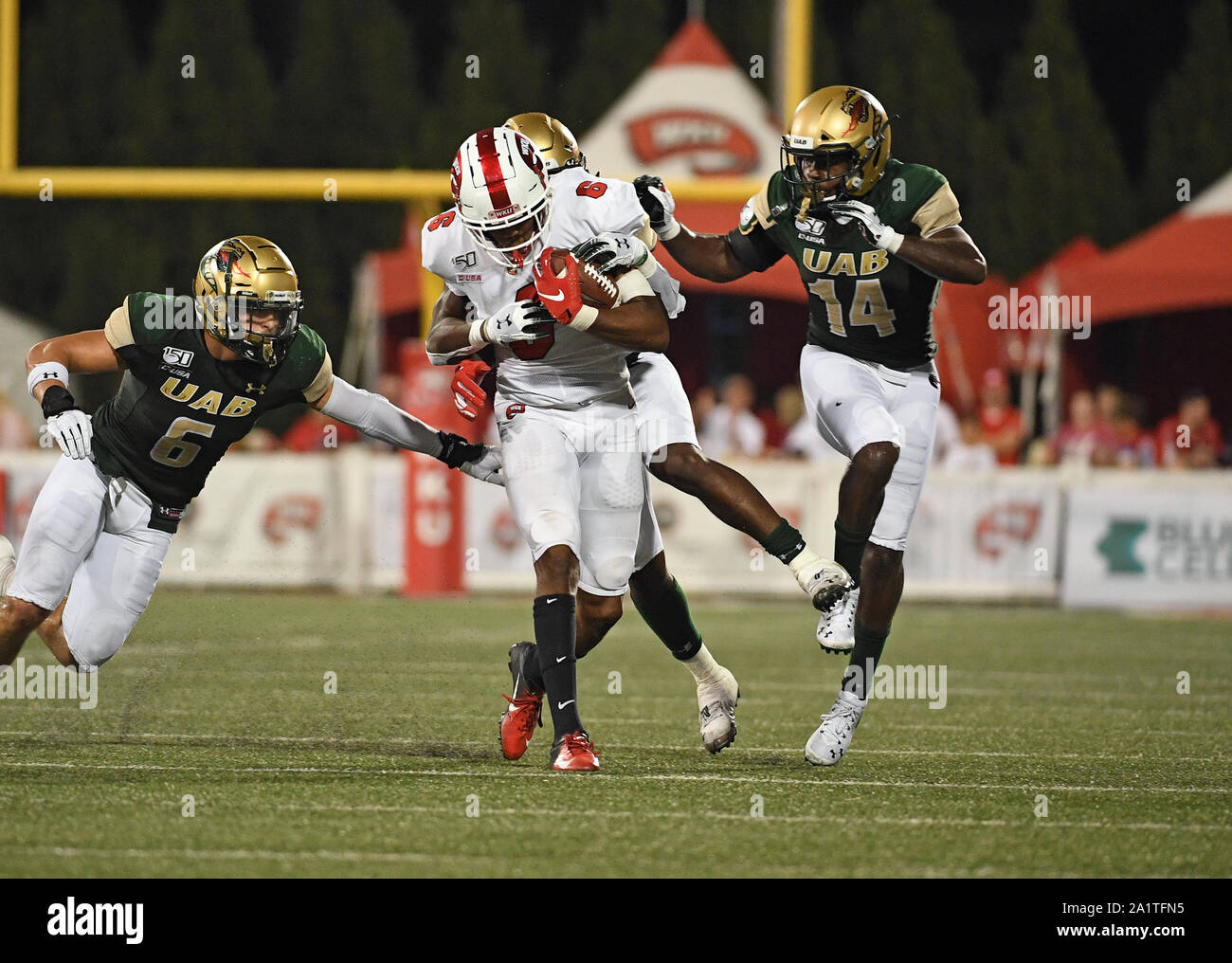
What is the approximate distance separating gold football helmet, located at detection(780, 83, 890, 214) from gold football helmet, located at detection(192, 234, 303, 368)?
1.68 m

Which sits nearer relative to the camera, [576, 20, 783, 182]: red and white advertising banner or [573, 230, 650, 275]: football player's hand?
[573, 230, 650, 275]: football player's hand

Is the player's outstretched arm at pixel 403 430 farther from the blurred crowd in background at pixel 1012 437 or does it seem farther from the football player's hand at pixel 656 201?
the blurred crowd in background at pixel 1012 437

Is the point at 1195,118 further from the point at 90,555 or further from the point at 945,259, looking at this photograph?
the point at 90,555

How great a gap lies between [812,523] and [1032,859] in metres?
9.13

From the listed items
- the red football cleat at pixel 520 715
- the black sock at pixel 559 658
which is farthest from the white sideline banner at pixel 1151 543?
the black sock at pixel 559 658

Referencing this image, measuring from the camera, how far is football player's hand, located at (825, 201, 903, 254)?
5.95 meters

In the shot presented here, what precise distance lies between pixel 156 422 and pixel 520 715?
153cm

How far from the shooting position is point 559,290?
5.52 m

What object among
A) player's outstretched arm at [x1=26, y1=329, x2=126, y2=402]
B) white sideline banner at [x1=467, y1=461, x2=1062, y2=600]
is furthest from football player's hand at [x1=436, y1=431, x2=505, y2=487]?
white sideline banner at [x1=467, y1=461, x2=1062, y2=600]

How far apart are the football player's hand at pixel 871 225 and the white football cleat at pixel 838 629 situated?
3.68 feet

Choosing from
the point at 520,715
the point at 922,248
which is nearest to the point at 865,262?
the point at 922,248

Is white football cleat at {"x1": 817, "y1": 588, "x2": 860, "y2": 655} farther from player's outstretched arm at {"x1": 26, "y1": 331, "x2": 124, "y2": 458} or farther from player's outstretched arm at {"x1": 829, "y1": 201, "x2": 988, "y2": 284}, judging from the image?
player's outstretched arm at {"x1": 26, "y1": 331, "x2": 124, "y2": 458}

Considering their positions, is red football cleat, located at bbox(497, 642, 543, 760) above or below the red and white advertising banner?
below

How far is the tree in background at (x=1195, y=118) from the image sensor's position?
26.7 m
